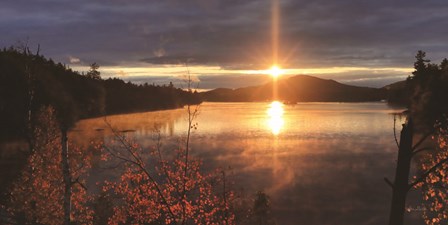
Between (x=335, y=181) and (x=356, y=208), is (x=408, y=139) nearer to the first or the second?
(x=356, y=208)

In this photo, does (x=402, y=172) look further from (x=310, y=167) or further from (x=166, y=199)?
(x=310, y=167)

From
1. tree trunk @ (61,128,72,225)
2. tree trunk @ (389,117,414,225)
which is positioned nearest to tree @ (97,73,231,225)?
tree trunk @ (61,128,72,225)

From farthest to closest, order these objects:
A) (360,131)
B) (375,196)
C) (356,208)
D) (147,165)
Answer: (360,131) < (147,165) < (375,196) < (356,208)

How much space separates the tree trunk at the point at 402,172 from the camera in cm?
1387

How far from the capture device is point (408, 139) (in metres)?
13.9

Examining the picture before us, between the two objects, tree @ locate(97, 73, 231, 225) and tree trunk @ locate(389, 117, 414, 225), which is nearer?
tree trunk @ locate(389, 117, 414, 225)

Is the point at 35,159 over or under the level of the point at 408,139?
under

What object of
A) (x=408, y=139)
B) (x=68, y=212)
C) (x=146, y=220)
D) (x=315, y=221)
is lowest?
(x=315, y=221)

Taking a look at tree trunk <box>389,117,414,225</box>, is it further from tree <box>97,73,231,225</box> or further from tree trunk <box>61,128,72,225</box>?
tree trunk <box>61,128,72,225</box>

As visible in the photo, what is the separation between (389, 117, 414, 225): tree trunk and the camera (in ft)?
45.5

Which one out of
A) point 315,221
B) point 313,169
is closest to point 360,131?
point 313,169

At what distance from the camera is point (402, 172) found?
14.2m

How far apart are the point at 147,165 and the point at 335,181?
35058 millimetres

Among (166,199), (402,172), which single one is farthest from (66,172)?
(166,199)
